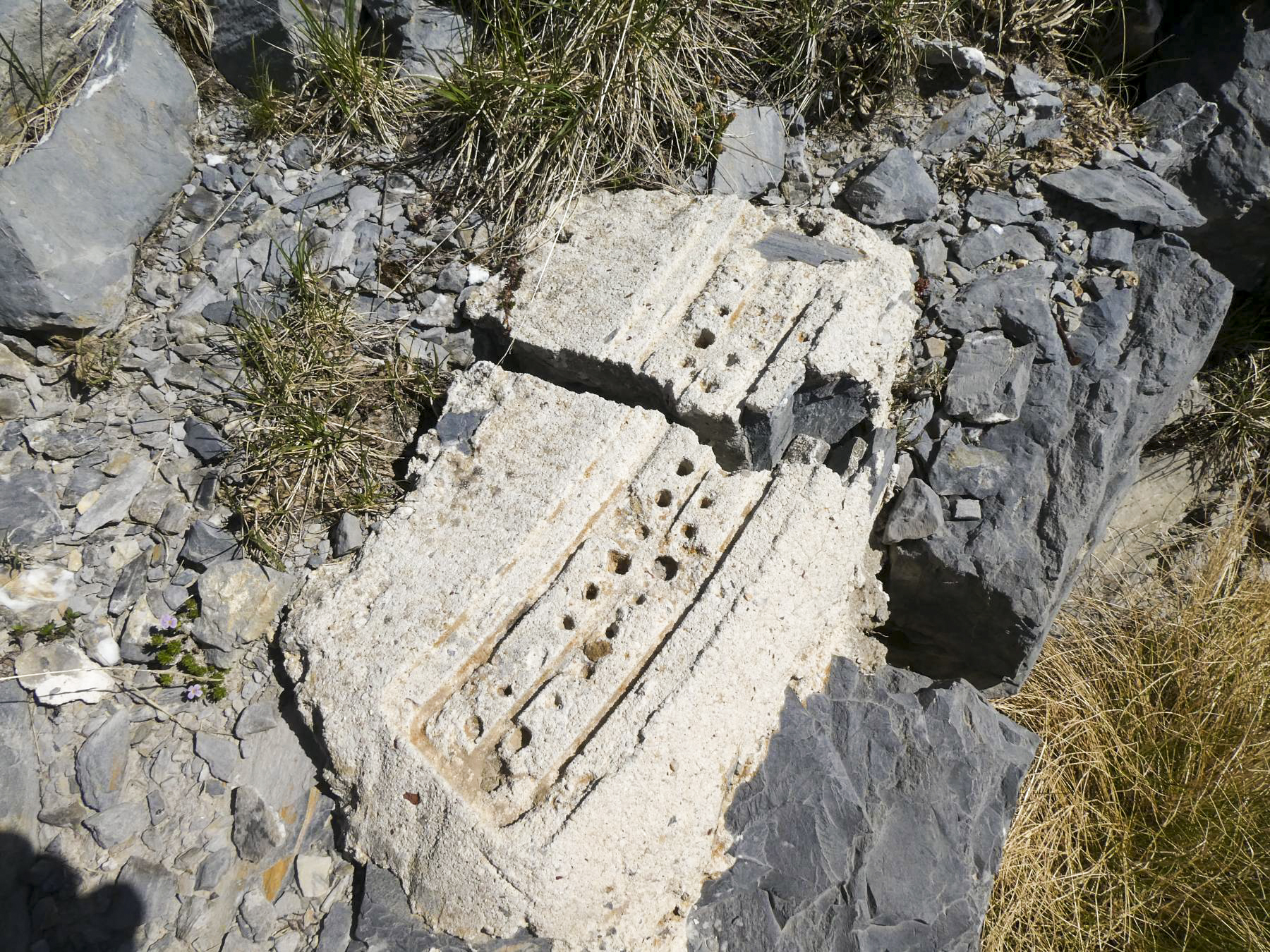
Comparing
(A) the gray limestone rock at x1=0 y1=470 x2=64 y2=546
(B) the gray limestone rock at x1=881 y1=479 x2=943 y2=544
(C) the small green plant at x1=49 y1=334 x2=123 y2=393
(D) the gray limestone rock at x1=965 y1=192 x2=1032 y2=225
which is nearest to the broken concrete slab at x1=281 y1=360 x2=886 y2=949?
(B) the gray limestone rock at x1=881 y1=479 x2=943 y2=544

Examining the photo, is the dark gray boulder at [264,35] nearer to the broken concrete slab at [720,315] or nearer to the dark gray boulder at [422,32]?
the dark gray boulder at [422,32]

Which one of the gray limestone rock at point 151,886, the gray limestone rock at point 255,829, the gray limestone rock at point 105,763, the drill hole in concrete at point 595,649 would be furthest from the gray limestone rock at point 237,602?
the drill hole in concrete at point 595,649

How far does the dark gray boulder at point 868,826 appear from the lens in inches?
84.7

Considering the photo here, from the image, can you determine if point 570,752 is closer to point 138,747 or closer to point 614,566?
point 614,566

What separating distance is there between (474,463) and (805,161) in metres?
1.87

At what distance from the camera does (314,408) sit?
272 cm

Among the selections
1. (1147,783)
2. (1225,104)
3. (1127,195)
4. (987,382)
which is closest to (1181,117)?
(1225,104)

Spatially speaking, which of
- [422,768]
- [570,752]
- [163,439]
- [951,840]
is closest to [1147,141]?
[951,840]

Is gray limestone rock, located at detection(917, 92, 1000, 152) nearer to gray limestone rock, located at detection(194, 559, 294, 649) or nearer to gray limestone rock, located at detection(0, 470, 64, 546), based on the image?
gray limestone rock, located at detection(194, 559, 294, 649)

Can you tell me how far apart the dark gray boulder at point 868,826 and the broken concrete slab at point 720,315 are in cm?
80

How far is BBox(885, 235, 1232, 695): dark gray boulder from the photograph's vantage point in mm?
2824

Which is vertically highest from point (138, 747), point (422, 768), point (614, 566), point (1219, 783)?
point (614, 566)

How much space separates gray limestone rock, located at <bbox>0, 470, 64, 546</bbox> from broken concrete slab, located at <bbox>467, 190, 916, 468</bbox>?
1.41 m

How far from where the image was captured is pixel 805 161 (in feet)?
10.9
